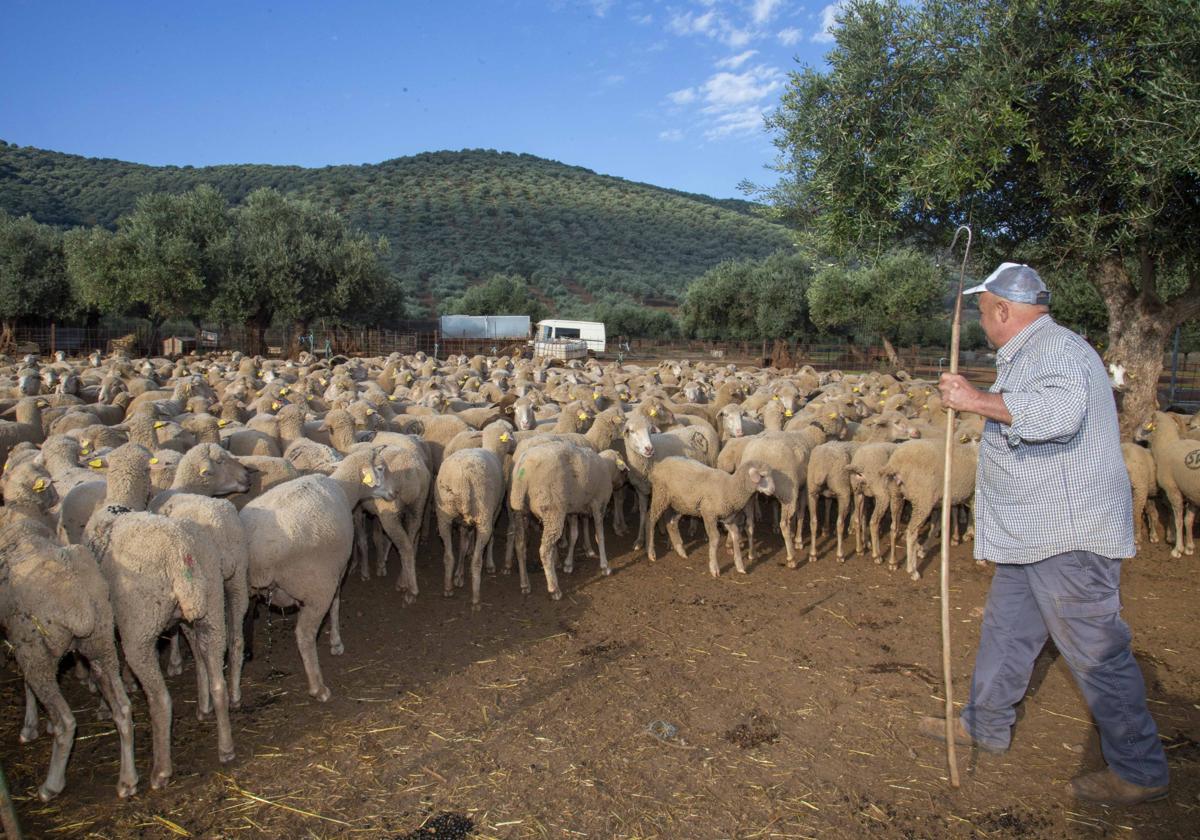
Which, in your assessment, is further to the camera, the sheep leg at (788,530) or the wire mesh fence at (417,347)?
the wire mesh fence at (417,347)

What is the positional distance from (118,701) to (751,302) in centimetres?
4115

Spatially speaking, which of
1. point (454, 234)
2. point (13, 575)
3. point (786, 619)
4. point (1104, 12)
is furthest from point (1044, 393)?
point (454, 234)

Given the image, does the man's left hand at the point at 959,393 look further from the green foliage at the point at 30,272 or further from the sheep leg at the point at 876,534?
the green foliage at the point at 30,272

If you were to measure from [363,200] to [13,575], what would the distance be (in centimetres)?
8691

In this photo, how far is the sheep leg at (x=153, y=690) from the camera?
4.35 meters

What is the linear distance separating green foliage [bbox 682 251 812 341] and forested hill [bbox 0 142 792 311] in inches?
623

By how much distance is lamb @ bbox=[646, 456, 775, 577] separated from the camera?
8.25m

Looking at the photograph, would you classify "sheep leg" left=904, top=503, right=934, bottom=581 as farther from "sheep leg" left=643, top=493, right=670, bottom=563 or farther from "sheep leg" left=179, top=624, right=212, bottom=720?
"sheep leg" left=179, top=624, right=212, bottom=720

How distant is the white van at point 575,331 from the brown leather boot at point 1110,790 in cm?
4372

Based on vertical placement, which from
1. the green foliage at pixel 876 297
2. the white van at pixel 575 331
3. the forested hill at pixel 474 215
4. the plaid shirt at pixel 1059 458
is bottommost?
the plaid shirt at pixel 1059 458

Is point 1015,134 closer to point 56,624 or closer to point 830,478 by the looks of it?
point 830,478

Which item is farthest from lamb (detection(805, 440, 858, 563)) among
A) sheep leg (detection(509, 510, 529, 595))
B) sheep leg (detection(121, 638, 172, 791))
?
sheep leg (detection(121, 638, 172, 791))

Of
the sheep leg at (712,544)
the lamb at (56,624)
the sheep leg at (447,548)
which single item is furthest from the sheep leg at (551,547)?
the lamb at (56,624)

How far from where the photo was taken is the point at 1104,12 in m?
8.55
